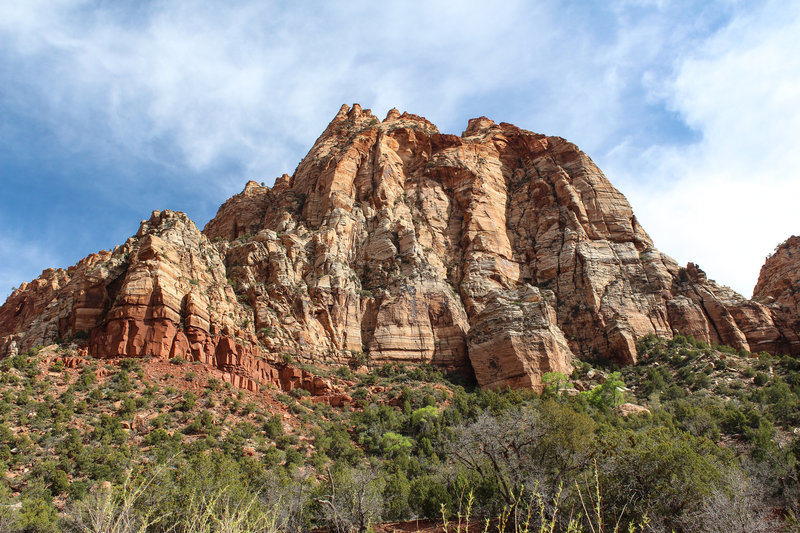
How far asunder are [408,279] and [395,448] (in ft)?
77.3

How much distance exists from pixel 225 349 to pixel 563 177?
52.8 m

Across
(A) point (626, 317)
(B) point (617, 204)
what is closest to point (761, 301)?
(A) point (626, 317)

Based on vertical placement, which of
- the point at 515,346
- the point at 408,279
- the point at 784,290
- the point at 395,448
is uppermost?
the point at 408,279

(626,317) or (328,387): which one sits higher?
(626,317)

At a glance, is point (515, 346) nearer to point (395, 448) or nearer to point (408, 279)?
point (408, 279)

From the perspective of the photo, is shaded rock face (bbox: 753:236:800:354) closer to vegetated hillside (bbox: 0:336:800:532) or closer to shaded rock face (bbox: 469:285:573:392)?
vegetated hillside (bbox: 0:336:800:532)

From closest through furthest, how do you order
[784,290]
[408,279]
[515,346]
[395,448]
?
1. [395,448]
2. [515,346]
3. [408,279]
4. [784,290]

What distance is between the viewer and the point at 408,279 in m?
56.7

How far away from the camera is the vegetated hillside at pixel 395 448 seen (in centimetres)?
1820

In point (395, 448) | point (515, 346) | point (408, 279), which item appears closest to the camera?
point (395, 448)

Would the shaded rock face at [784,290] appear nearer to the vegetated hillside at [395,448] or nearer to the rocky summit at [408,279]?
the rocky summit at [408,279]

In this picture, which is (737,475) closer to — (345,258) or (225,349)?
(225,349)

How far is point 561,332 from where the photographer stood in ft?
190

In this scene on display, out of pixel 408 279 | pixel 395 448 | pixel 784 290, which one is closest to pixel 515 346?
pixel 408 279
